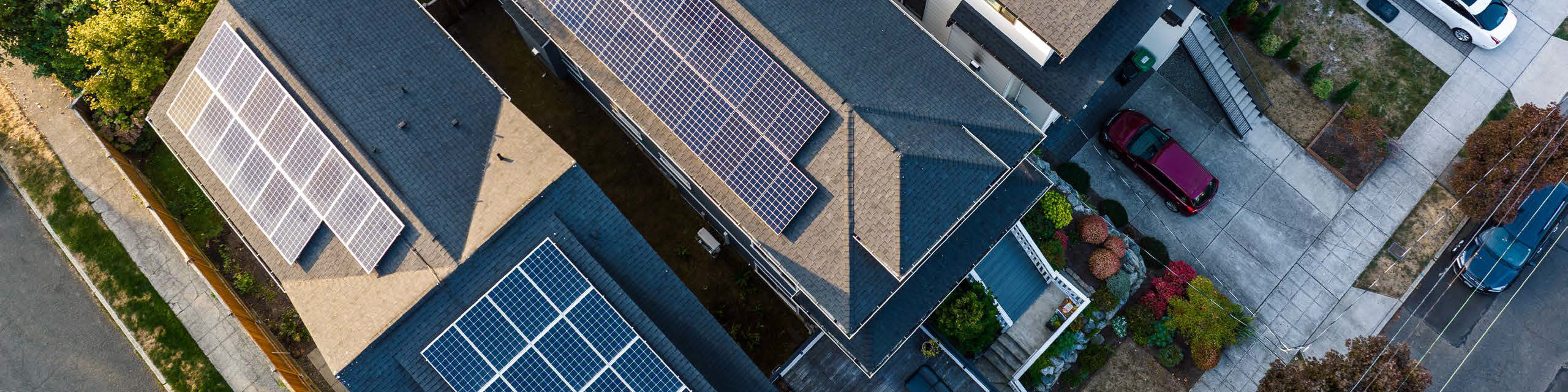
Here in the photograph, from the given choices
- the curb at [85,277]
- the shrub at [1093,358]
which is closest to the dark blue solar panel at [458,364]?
the curb at [85,277]

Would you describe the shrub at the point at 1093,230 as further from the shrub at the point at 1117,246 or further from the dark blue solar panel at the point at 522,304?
the dark blue solar panel at the point at 522,304

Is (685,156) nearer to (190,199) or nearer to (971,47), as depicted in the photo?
(971,47)

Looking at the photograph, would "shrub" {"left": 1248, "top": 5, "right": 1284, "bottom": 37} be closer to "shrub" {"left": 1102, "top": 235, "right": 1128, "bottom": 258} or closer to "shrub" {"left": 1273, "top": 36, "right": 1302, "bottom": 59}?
"shrub" {"left": 1273, "top": 36, "right": 1302, "bottom": 59}

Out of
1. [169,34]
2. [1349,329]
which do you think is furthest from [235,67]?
[1349,329]

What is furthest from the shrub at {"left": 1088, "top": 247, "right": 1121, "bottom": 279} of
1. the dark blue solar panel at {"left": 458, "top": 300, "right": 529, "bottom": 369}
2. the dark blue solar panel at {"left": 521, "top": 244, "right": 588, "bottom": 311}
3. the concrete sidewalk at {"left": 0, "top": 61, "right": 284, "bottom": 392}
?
the concrete sidewalk at {"left": 0, "top": 61, "right": 284, "bottom": 392}

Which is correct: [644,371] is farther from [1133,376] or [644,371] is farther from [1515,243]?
[1515,243]

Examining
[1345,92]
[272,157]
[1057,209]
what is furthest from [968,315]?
[272,157]

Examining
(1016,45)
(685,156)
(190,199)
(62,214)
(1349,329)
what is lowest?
(1349,329)
